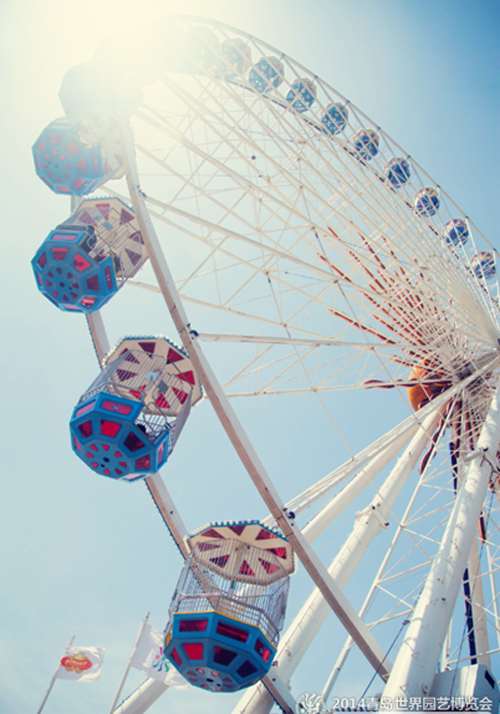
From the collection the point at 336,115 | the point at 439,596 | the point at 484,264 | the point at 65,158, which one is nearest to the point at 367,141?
the point at 336,115

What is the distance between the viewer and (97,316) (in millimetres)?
10375

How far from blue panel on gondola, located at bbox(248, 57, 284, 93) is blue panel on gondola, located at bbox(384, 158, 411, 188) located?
5623mm

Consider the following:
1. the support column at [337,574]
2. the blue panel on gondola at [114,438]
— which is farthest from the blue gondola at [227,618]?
the support column at [337,574]

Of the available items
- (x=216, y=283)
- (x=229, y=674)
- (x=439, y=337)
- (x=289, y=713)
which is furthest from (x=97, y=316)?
(x=439, y=337)

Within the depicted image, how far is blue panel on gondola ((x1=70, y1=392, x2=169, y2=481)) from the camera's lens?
6852 millimetres

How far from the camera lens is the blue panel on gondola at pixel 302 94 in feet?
48.9

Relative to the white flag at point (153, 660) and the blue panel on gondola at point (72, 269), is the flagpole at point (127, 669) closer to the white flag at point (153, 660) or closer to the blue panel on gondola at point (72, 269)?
the white flag at point (153, 660)

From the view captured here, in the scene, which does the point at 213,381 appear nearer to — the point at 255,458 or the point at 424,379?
the point at 255,458

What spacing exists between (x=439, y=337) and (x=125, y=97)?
11971 mm

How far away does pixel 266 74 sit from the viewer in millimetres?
14422

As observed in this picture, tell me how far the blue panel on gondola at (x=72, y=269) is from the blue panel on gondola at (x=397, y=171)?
12.7 m

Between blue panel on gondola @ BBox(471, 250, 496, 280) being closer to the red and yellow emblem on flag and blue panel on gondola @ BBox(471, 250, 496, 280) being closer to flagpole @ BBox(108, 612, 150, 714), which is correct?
flagpole @ BBox(108, 612, 150, 714)

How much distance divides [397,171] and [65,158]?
12750 millimetres

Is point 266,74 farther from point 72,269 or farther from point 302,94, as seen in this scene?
point 72,269
